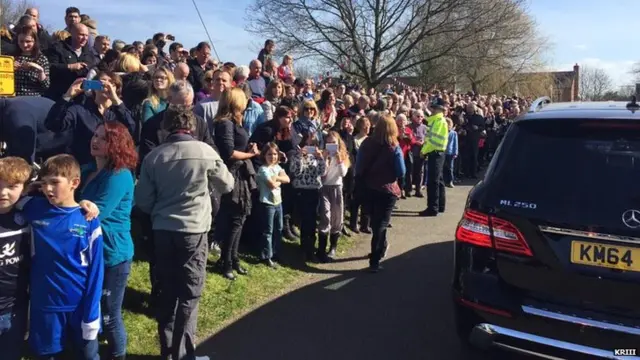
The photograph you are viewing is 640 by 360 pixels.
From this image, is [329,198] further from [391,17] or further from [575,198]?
[391,17]

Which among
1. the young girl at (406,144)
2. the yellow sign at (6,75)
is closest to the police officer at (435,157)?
the young girl at (406,144)

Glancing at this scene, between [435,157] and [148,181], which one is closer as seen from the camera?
[148,181]

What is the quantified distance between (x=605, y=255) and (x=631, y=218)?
26cm

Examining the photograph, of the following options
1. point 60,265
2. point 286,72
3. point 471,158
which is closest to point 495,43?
point 471,158

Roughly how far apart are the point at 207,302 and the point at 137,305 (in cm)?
67

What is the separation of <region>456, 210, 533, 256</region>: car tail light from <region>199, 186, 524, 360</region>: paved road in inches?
48.4

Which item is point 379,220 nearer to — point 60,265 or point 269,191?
point 269,191

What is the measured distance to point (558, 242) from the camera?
3.45 metres

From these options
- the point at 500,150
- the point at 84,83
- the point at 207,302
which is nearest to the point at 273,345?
the point at 207,302

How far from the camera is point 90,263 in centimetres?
346

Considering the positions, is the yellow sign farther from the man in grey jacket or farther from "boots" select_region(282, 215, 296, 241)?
"boots" select_region(282, 215, 296, 241)

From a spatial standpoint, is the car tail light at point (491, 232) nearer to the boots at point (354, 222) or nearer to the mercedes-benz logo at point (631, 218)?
the mercedes-benz logo at point (631, 218)

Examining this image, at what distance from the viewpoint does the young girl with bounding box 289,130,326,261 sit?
7191mm

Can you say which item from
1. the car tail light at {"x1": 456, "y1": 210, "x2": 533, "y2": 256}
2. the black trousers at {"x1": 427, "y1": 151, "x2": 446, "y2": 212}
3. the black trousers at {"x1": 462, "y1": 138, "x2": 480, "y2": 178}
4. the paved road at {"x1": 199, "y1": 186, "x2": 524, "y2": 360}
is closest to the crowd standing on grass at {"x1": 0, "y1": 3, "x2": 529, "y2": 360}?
the paved road at {"x1": 199, "y1": 186, "x2": 524, "y2": 360}
